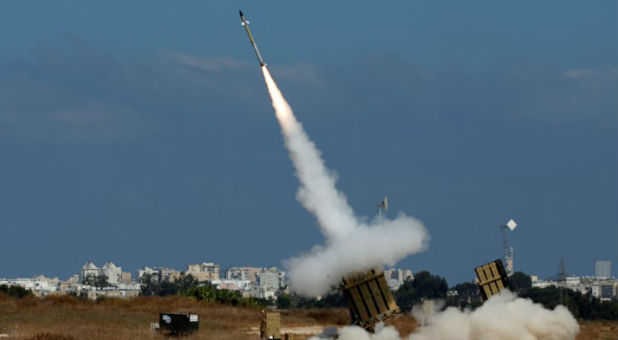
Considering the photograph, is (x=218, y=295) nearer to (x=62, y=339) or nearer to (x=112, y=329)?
(x=112, y=329)

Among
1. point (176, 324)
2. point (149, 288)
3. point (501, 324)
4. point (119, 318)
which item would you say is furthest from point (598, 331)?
point (149, 288)

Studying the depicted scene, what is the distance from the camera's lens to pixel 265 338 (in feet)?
159

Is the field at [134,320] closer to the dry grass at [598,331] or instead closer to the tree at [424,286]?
the dry grass at [598,331]

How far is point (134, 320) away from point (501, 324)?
24.4 meters

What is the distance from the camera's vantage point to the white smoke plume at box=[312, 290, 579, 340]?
4509 cm

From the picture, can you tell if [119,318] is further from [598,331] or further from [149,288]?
[149,288]

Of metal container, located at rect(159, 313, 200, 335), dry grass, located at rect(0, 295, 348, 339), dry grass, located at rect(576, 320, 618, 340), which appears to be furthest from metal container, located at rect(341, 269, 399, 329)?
dry grass, located at rect(576, 320, 618, 340)

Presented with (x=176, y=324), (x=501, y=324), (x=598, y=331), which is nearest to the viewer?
(x=501, y=324)

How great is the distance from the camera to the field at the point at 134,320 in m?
54.2

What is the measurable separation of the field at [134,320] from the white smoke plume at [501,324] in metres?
3.96

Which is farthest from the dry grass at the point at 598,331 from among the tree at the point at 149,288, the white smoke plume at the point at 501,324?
the tree at the point at 149,288

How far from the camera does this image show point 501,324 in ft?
148

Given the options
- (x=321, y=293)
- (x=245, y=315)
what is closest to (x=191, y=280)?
(x=245, y=315)

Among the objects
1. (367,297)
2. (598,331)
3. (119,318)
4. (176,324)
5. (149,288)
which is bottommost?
(367,297)
